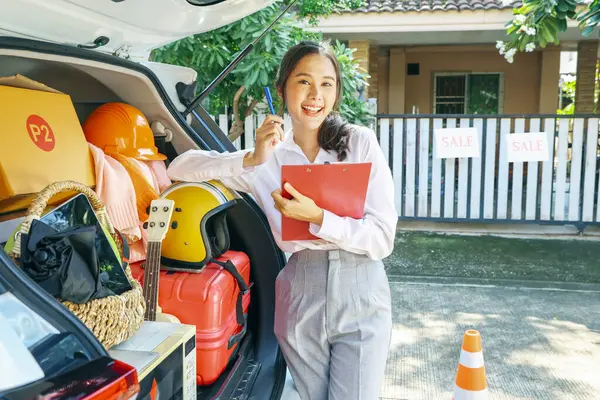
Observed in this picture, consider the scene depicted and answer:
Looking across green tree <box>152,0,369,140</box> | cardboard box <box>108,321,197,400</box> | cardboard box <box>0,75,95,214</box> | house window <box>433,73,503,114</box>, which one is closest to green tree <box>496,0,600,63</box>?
green tree <box>152,0,369,140</box>

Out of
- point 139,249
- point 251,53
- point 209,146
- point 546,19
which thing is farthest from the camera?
point 251,53

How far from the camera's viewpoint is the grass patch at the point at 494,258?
16.6 feet

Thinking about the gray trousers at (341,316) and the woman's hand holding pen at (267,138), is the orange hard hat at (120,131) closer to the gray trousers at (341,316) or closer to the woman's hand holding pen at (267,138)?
the woman's hand holding pen at (267,138)

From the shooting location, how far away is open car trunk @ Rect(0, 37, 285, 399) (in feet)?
6.79

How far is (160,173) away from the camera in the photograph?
2197mm

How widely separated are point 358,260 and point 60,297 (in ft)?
2.86

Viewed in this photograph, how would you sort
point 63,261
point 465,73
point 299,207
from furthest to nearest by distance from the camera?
point 465,73, point 299,207, point 63,261

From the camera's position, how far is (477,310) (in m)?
4.13

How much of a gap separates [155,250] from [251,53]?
320 cm

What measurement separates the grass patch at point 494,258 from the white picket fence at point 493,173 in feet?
1.34

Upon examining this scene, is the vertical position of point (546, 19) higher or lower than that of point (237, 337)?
higher

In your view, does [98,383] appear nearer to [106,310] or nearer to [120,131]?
[106,310]

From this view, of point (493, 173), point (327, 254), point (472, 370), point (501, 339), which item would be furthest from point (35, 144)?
point (493, 173)

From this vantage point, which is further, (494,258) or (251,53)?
(494,258)
